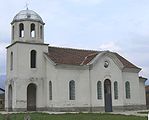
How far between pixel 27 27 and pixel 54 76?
730cm

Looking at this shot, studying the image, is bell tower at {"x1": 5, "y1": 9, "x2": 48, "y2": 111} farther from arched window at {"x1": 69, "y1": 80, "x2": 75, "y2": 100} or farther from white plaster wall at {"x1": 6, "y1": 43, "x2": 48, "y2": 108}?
arched window at {"x1": 69, "y1": 80, "x2": 75, "y2": 100}

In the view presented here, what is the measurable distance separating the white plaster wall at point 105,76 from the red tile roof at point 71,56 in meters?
1.38

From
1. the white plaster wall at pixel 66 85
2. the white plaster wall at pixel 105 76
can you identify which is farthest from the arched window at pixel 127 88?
the white plaster wall at pixel 66 85

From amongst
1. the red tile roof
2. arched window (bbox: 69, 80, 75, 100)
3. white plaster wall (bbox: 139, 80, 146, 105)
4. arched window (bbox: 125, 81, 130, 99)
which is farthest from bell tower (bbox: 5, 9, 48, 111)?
white plaster wall (bbox: 139, 80, 146, 105)

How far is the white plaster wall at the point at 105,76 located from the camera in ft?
130

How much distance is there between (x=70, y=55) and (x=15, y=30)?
784cm

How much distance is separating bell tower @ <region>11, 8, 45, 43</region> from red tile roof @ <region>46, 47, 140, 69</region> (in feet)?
8.38

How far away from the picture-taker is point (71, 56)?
135 ft

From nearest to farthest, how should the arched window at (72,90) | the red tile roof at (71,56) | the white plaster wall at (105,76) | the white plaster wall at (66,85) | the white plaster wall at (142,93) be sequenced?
1. the white plaster wall at (66,85)
2. the arched window at (72,90)
3. the red tile roof at (71,56)
4. the white plaster wall at (105,76)
5. the white plaster wall at (142,93)

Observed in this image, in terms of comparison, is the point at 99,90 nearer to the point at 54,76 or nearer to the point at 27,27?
the point at 54,76

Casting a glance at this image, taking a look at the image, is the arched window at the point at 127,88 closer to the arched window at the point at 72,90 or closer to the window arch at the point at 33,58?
the arched window at the point at 72,90

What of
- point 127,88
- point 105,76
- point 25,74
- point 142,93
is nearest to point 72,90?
point 105,76

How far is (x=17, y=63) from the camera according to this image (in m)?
38.5

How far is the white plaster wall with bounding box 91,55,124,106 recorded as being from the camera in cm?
3969
